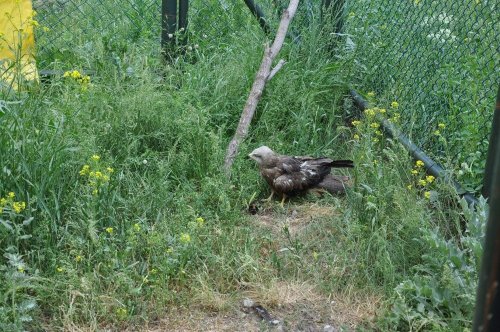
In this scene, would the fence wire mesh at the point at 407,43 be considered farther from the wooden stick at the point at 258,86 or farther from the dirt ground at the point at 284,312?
the dirt ground at the point at 284,312

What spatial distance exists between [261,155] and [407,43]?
1.60 m

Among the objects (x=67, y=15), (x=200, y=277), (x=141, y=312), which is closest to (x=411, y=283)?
(x=200, y=277)

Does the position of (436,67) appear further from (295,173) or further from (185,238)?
(185,238)

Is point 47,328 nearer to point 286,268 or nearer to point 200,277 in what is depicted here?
point 200,277

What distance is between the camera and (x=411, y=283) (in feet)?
13.0

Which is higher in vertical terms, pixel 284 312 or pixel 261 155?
pixel 261 155

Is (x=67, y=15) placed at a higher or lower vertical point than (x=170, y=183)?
higher

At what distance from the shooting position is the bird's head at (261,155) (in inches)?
Result: 216

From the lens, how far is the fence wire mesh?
5215mm

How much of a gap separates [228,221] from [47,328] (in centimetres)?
133

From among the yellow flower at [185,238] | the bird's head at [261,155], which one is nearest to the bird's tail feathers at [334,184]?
the bird's head at [261,155]

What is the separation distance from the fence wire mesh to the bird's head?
0.99m

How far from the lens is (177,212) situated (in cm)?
480

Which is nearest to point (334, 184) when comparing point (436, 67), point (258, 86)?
point (258, 86)
